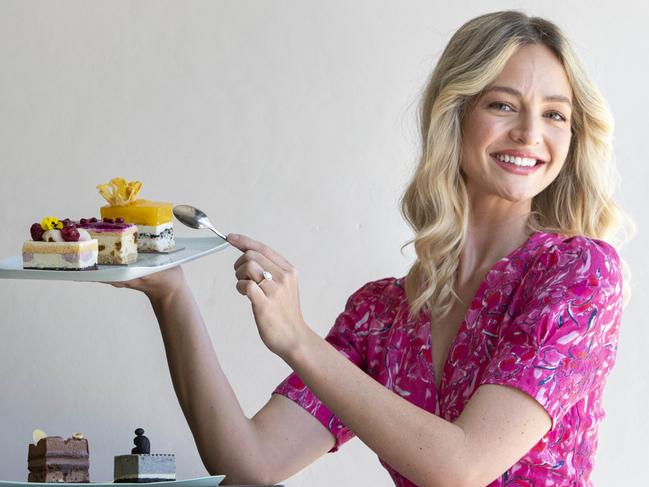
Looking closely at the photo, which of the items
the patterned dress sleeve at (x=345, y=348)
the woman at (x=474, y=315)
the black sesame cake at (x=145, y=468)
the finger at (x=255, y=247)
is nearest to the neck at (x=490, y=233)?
the woman at (x=474, y=315)

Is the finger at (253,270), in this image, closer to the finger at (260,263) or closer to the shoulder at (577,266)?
the finger at (260,263)

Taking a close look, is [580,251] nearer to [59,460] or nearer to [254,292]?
[254,292]

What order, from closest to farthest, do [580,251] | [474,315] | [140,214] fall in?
[580,251] → [474,315] → [140,214]

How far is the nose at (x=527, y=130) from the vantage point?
1755 millimetres

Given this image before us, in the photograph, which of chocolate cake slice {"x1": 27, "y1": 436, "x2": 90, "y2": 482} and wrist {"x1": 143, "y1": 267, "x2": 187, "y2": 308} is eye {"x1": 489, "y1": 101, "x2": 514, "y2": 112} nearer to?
wrist {"x1": 143, "y1": 267, "x2": 187, "y2": 308}

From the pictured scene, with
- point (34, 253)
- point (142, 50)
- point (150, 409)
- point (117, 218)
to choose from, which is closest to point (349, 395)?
point (34, 253)

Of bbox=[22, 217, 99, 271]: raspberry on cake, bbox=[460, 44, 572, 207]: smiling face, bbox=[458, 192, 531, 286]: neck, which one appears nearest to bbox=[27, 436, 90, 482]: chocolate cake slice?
bbox=[22, 217, 99, 271]: raspberry on cake

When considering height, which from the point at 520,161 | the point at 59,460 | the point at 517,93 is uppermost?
the point at 517,93

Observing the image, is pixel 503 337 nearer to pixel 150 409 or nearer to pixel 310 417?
pixel 310 417

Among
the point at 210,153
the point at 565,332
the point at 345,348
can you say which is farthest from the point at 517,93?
the point at 210,153

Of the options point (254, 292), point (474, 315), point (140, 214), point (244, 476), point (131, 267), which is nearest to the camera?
point (254, 292)

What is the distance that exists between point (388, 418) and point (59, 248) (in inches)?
25.6

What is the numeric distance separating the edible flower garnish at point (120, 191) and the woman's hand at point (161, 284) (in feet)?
0.90

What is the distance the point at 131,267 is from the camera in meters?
1.54
